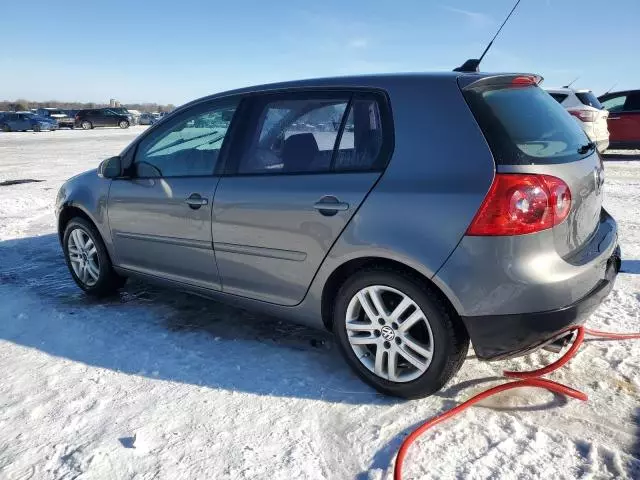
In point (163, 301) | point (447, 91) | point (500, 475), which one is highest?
point (447, 91)

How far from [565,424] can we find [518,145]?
1.32 meters

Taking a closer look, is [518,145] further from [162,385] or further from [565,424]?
[162,385]

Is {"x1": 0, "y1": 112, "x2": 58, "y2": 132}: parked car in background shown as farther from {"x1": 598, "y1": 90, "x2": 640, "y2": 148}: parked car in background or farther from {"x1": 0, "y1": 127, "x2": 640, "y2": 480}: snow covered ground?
{"x1": 0, "y1": 127, "x2": 640, "y2": 480}: snow covered ground

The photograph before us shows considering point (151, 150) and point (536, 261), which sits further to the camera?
point (151, 150)

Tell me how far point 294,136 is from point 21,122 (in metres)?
39.9

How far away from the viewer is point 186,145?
3.78 m

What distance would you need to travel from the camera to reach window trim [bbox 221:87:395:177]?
2701 mm

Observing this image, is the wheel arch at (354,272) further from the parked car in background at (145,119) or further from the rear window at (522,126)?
the parked car in background at (145,119)

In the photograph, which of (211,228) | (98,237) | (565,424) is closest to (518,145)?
(565,424)

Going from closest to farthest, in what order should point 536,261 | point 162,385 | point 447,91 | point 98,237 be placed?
point 536,261 < point 447,91 < point 162,385 < point 98,237

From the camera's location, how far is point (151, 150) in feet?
12.8

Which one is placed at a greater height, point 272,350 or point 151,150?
point 151,150

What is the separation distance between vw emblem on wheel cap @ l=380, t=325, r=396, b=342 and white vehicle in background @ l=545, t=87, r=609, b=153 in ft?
33.9

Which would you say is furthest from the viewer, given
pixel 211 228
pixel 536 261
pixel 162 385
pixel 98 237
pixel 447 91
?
pixel 98 237
